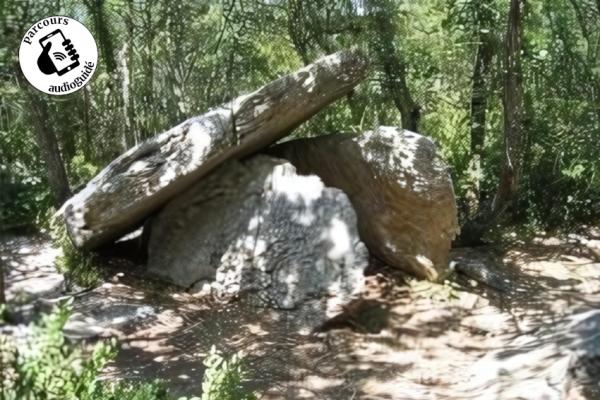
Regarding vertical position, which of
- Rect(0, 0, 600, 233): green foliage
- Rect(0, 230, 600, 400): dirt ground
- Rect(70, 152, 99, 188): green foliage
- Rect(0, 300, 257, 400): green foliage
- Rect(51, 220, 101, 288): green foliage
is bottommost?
Rect(0, 230, 600, 400): dirt ground

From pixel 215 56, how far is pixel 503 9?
3481mm

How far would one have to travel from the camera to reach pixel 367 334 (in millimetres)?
5582

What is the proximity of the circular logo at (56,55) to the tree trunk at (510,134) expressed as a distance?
13.3ft

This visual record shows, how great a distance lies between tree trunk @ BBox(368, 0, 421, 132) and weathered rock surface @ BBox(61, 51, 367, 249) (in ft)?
8.18

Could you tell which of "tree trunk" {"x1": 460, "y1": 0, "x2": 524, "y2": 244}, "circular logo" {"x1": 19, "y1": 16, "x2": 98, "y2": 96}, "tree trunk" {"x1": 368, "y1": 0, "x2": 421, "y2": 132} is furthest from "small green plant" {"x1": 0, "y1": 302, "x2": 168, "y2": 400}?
"tree trunk" {"x1": 368, "y1": 0, "x2": 421, "y2": 132}

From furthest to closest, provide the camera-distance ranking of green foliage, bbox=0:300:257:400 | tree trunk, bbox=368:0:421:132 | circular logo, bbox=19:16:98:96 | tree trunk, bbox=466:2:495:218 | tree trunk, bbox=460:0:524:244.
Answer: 1. tree trunk, bbox=368:0:421:132
2. tree trunk, bbox=466:2:495:218
3. tree trunk, bbox=460:0:524:244
4. circular logo, bbox=19:16:98:96
5. green foliage, bbox=0:300:257:400

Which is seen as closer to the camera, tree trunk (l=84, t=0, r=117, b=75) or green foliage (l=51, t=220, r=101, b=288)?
green foliage (l=51, t=220, r=101, b=288)

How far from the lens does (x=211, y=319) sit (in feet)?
18.7

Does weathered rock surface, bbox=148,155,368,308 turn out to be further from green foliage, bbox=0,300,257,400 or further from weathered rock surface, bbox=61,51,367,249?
green foliage, bbox=0,300,257,400

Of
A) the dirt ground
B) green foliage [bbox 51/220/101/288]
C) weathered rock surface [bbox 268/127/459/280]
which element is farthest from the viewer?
weathered rock surface [bbox 268/127/459/280]

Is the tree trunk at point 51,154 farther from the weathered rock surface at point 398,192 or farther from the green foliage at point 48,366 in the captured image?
the green foliage at point 48,366

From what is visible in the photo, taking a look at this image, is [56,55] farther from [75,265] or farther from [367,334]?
[367,334]

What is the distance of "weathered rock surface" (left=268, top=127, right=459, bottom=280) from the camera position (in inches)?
248

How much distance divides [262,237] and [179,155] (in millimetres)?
1001
